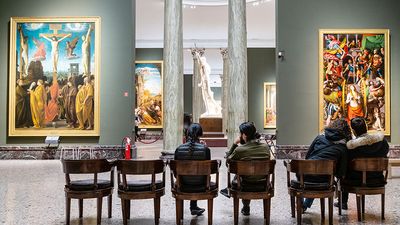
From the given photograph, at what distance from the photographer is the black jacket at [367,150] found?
6086mm

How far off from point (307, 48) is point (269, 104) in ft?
40.2

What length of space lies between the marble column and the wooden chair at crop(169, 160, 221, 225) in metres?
7.09

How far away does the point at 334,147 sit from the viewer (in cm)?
603

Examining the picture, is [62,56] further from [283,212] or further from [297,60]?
[283,212]

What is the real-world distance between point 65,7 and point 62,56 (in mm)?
1681

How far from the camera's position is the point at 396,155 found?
13898mm

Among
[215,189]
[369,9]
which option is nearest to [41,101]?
[215,189]

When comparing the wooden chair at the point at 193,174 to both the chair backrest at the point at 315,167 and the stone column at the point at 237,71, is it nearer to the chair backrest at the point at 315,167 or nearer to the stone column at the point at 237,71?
the chair backrest at the point at 315,167

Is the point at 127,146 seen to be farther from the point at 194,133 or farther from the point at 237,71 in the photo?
the point at 194,133

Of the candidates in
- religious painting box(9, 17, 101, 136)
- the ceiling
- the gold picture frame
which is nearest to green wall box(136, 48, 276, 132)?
the gold picture frame

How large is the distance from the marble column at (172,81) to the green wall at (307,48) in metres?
3.44

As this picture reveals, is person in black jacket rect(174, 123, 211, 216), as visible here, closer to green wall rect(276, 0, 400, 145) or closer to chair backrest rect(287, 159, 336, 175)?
chair backrest rect(287, 159, 336, 175)

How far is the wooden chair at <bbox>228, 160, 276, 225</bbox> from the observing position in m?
5.50

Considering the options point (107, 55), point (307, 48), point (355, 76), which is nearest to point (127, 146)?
point (107, 55)
